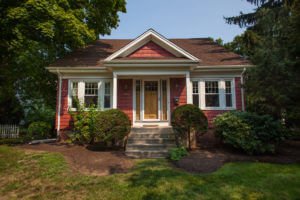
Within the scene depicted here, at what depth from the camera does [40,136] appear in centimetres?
1054

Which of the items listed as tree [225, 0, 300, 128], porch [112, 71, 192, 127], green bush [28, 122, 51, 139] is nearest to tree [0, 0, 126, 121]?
porch [112, 71, 192, 127]

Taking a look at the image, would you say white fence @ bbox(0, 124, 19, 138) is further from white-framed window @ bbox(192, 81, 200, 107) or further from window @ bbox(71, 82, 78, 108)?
white-framed window @ bbox(192, 81, 200, 107)

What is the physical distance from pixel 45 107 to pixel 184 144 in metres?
12.5

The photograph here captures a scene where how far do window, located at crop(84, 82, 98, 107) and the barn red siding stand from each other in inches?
109

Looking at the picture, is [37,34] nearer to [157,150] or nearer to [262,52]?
[157,150]

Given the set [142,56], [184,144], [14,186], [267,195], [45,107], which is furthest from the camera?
[45,107]

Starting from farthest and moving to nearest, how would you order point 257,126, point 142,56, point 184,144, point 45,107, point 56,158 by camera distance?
1. point 45,107
2. point 142,56
3. point 184,144
4. point 257,126
5. point 56,158

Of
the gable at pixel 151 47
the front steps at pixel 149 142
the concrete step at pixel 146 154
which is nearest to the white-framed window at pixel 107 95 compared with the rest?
the gable at pixel 151 47

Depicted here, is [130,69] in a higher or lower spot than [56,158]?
higher

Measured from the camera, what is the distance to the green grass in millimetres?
4203

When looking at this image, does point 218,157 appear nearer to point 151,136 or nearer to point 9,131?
point 151,136

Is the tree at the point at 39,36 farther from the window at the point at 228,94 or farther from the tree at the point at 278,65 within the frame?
the tree at the point at 278,65

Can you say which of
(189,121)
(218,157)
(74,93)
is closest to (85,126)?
(74,93)

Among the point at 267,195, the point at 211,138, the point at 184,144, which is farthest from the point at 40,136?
the point at 267,195
